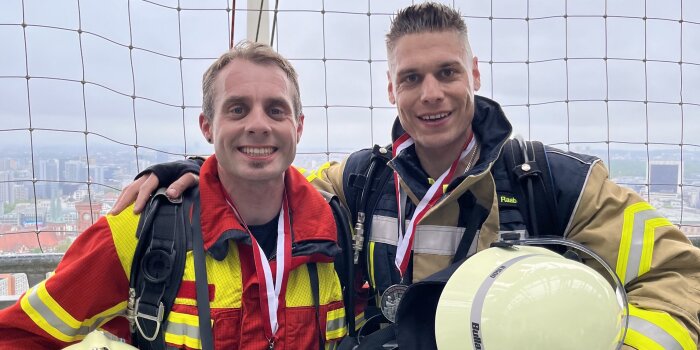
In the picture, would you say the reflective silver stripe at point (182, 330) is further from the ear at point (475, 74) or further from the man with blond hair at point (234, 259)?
the ear at point (475, 74)

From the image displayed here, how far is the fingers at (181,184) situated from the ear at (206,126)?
0.18 metres

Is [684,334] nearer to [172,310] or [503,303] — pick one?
[503,303]

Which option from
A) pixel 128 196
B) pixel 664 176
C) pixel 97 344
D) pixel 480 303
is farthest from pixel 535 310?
pixel 664 176

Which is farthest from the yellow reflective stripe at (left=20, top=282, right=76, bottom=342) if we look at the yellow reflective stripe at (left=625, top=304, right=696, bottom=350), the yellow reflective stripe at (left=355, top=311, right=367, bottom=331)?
the yellow reflective stripe at (left=625, top=304, right=696, bottom=350)

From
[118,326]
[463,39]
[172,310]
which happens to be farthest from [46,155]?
[463,39]

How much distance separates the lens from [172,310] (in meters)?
2.11

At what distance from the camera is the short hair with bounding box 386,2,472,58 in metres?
2.46

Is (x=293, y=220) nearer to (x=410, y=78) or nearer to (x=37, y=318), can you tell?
(x=410, y=78)

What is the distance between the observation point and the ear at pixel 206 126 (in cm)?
241

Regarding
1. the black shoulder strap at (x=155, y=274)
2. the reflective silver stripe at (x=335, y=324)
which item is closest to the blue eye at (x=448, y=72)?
the reflective silver stripe at (x=335, y=324)

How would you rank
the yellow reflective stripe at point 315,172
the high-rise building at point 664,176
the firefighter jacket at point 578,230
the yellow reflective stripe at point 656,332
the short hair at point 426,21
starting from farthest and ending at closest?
the high-rise building at point 664,176 < the yellow reflective stripe at point 315,172 < the short hair at point 426,21 < the firefighter jacket at point 578,230 < the yellow reflective stripe at point 656,332

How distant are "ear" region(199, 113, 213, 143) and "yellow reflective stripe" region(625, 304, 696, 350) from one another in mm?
1741

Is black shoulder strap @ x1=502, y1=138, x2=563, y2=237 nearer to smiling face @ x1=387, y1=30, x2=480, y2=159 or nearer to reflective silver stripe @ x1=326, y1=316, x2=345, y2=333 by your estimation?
smiling face @ x1=387, y1=30, x2=480, y2=159

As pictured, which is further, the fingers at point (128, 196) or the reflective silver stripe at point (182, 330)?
the fingers at point (128, 196)
